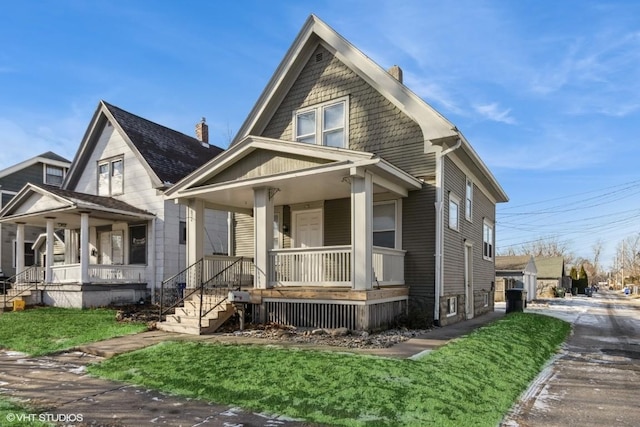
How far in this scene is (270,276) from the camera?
37.7ft

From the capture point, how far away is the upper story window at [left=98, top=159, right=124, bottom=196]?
65.1 ft

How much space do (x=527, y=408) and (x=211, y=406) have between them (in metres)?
4.07

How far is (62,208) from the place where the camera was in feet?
53.1

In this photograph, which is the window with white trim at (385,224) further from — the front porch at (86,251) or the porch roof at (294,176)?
the front porch at (86,251)

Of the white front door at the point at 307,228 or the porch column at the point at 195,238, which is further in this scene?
the white front door at the point at 307,228

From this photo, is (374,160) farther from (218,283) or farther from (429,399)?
(218,283)

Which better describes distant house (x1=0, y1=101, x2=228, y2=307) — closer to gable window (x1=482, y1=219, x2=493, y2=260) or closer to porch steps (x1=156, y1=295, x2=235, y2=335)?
porch steps (x1=156, y1=295, x2=235, y2=335)

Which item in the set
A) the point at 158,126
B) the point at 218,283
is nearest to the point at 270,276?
the point at 218,283

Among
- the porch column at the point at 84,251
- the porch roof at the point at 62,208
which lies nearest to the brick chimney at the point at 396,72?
the porch roof at the point at 62,208

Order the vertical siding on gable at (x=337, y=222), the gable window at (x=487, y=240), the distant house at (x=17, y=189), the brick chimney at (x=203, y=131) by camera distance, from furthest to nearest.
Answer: the brick chimney at (x=203, y=131), the distant house at (x=17, y=189), the gable window at (x=487, y=240), the vertical siding on gable at (x=337, y=222)

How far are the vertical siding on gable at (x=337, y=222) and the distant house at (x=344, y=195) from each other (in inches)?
1.3

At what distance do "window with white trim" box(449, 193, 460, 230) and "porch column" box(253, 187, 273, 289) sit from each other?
5293mm

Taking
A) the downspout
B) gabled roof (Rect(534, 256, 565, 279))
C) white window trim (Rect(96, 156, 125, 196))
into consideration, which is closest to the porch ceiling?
the downspout

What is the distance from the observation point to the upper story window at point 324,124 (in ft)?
45.2
